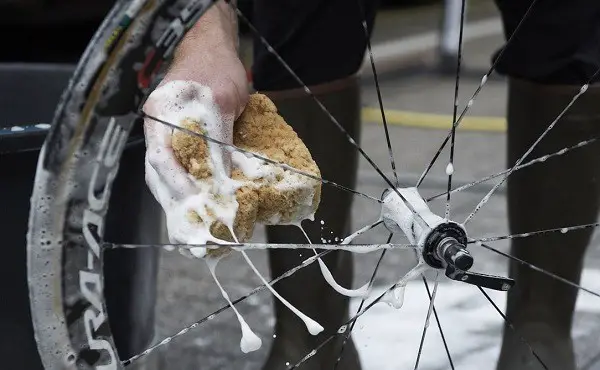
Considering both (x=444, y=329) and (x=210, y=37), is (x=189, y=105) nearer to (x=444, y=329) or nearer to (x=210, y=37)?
(x=210, y=37)

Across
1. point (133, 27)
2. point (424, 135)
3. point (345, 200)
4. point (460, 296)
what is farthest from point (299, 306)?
point (424, 135)

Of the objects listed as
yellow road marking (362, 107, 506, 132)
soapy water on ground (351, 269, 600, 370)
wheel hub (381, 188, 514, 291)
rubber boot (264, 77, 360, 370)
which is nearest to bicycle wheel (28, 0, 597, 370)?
wheel hub (381, 188, 514, 291)

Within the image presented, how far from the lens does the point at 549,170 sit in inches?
33.1

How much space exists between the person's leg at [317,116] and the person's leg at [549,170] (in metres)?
0.16

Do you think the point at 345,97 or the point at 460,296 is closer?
the point at 345,97

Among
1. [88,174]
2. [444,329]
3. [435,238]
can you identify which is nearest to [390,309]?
[444,329]

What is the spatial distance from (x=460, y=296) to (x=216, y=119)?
2.02 ft

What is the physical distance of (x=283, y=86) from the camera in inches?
30.3

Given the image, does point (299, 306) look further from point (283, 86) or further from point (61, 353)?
point (61, 353)

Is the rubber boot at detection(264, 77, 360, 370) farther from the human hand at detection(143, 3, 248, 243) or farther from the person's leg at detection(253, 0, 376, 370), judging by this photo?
the human hand at detection(143, 3, 248, 243)

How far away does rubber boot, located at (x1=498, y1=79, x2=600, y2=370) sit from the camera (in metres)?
0.82

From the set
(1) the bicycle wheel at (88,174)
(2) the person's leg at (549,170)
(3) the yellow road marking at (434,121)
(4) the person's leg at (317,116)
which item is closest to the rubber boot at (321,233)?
(4) the person's leg at (317,116)

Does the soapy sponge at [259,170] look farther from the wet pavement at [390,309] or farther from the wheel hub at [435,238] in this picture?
the wet pavement at [390,309]

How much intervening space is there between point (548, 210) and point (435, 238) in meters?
0.38
